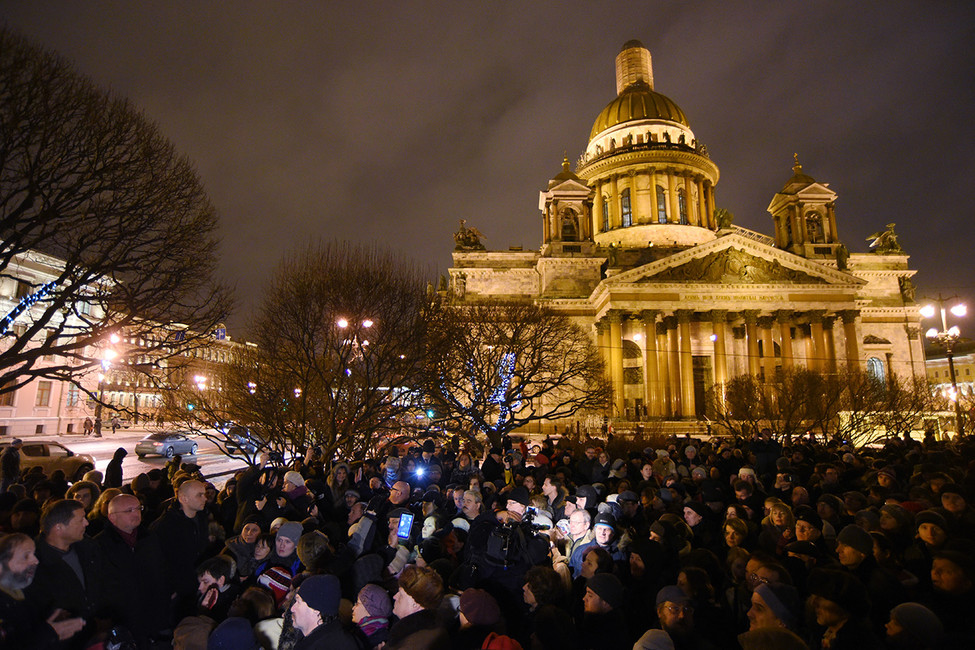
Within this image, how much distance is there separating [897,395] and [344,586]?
31.7 m

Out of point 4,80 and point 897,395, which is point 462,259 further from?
point 4,80

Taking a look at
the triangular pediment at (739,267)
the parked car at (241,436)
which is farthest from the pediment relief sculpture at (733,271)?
the parked car at (241,436)

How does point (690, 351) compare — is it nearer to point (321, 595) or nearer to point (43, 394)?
point (321, 595)

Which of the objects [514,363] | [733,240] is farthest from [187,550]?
[733,240]

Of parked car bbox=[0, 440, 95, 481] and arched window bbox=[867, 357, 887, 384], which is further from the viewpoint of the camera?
arched window bbox=[867, 357, 887, 384]

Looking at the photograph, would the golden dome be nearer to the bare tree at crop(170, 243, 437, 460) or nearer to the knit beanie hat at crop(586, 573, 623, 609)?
the bare tree at crop(170, 243, 437, 460)

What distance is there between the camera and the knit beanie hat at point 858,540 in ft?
16.5

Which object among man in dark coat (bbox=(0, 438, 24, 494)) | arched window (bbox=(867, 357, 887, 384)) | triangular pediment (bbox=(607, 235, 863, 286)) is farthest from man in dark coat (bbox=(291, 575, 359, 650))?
arched window (bbox=(867, 357, 887, 384))

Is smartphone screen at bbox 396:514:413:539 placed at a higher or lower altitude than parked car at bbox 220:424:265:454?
lower

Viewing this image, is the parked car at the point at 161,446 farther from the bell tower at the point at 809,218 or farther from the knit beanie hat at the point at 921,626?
the bell tower at the point at 809,218

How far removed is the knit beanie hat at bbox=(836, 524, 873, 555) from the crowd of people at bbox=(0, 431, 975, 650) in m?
0.01

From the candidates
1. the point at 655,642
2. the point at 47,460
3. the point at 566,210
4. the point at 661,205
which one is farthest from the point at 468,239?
the point at 655,642

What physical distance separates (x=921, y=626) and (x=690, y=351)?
35.2 meters

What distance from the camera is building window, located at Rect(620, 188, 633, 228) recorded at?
5069cm
